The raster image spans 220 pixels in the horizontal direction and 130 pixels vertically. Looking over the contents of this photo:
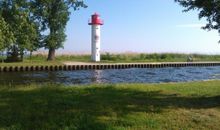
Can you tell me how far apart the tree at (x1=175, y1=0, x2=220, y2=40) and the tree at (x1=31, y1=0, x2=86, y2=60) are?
43563 millimetres

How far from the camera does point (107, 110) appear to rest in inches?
428

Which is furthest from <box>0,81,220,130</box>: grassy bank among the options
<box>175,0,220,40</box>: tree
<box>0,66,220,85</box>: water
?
<box>0,66,220,85</box>: water

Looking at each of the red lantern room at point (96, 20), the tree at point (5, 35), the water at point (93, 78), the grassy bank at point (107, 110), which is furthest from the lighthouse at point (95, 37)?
the grassy bank at point (107, 110)

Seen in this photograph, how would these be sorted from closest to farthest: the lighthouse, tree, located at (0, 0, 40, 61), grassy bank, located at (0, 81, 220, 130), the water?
1. grassy bank, located at (0, 81, 220, 130)
2. the water
3. tree, located at (0, 0, 40, 61)
4. the lighthouse

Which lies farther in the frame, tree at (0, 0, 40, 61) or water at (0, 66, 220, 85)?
tree at (0, 0, 40, 61)

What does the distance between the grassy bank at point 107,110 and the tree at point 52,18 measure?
4321cm

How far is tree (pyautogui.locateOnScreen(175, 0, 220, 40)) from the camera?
12.9 m

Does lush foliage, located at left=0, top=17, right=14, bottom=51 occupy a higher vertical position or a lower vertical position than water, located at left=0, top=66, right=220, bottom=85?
higher

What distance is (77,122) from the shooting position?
963 centimetres

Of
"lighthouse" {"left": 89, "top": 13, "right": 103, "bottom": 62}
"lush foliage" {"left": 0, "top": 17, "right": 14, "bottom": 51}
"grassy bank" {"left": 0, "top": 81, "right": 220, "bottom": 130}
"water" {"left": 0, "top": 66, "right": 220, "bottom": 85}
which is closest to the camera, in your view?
"grassy bank" {"left": 0, "top": 81, "right": 220, "bottom": 130}

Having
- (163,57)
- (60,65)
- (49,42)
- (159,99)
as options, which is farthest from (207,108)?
(163,57)

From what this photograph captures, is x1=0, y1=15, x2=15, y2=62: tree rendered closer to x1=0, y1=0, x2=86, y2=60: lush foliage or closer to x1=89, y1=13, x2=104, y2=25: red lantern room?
x1=0, y1=0, x2=86, y2=60: lush foliage

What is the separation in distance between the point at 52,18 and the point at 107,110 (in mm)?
47620

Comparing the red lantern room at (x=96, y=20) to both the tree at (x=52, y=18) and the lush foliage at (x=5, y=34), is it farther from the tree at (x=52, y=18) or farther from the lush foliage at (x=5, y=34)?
the lush foliage at (x=5, y=34)
